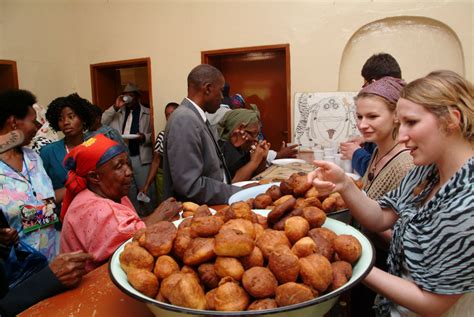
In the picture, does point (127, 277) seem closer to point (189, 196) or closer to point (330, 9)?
point (189, 196)

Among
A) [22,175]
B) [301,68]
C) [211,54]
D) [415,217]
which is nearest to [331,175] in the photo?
[415,217]

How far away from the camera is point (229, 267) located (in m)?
0.90

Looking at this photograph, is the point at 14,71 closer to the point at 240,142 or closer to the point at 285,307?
the point at 240,142

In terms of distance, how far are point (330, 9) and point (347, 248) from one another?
4.61m

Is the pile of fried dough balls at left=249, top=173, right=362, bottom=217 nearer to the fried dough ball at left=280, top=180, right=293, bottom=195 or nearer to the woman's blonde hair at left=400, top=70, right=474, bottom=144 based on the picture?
the fried dough ball at left=280, top=180, right=293, bottom=195

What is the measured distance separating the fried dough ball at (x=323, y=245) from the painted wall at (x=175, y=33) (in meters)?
4.34

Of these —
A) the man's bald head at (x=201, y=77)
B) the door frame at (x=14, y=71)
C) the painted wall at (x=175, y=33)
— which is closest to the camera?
the man's bald head at (x=201, y=77)

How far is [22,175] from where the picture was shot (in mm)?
2248

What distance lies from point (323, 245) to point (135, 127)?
17.7 ft

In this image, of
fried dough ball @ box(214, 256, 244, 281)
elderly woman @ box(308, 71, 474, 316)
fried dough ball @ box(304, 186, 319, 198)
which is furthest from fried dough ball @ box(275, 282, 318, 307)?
fried dough ball @ box(304, 186, 319, 198)

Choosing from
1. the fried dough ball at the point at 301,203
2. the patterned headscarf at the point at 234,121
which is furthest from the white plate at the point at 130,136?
the fried dough ball at the point at 301,203

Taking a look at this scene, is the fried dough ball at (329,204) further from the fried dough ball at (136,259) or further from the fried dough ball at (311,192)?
the fried dough ball at (136,259)

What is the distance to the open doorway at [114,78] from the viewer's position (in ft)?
20.6

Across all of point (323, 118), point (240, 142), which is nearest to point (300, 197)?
point (240, 142)
